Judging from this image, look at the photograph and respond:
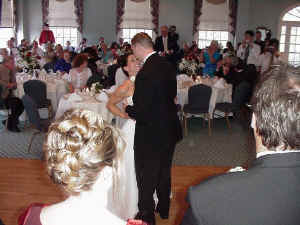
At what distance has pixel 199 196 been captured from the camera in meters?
1.03

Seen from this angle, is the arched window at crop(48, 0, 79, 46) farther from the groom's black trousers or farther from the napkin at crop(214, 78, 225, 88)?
the groom's black trousers

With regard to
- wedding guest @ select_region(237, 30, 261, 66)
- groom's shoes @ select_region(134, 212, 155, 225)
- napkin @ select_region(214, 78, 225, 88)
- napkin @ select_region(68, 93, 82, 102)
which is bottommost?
groom's shoes @ select_region(134, 212, 155, 225)

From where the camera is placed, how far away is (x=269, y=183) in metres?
1.01

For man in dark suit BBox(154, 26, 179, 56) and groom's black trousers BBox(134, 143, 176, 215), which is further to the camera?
man in dark suit BBox(154, 26, 179, 56)

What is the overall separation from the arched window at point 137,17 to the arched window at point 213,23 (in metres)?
2.05

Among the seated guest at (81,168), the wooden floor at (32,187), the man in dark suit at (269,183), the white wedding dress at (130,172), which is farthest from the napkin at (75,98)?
the man in dark suit at (269,183)

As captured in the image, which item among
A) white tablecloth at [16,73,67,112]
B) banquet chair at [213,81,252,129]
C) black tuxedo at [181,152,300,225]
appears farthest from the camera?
white tablecloth at [16,73,67,112]

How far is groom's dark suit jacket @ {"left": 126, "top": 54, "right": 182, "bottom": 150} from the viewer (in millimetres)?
2752

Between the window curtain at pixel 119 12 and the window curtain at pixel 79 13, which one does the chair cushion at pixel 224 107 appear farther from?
the window curtain at pixel 79 13

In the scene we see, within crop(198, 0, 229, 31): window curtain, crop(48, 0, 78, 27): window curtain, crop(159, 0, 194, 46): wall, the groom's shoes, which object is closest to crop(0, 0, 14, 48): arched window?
crop(48, 0, 78, 27): window curtain

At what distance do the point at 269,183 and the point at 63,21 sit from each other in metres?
14.7

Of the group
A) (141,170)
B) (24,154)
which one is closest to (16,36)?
(24,154)

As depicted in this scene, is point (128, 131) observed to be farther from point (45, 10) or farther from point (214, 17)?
point (45, 10)

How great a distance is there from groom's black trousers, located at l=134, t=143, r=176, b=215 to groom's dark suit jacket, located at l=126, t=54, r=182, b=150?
2.5 inches
